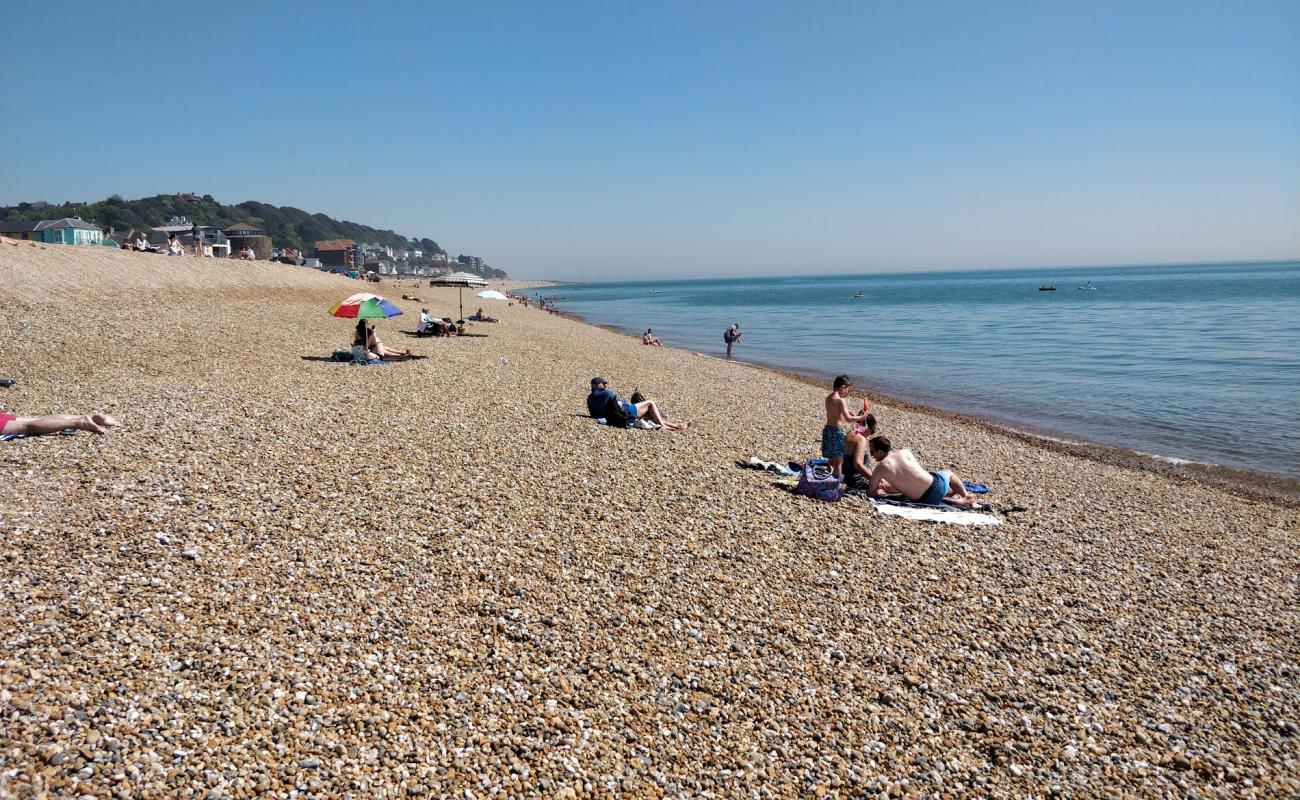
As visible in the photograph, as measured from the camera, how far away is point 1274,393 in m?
20.6

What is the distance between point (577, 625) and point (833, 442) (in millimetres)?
5948

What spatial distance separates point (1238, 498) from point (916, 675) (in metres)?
9.92

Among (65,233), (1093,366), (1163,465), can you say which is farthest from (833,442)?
(65,233)

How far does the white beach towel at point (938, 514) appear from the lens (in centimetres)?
862

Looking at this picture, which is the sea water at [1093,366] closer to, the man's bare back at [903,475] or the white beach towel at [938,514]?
the man's bare back at [903,475]

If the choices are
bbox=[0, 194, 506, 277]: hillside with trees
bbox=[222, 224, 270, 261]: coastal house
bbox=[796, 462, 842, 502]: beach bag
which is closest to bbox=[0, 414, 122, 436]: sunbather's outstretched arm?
bbox=[796, 462, 842, 502]: beach bag

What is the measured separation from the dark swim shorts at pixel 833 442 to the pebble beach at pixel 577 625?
1.09m

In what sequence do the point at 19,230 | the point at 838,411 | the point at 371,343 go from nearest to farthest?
the point at 838,411 → the point at 371,343 → the point at 19,230

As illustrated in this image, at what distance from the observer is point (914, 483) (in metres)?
9.14

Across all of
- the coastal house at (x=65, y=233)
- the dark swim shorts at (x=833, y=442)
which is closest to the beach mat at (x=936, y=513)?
the dark swim shorts at (x=833, y=442)

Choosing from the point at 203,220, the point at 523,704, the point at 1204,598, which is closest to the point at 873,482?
the point at 1204,598

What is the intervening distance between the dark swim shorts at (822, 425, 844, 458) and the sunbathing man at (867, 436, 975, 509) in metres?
0.96

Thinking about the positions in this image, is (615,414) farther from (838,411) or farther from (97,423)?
(97,423)

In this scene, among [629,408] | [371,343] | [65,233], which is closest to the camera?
[629,408]
